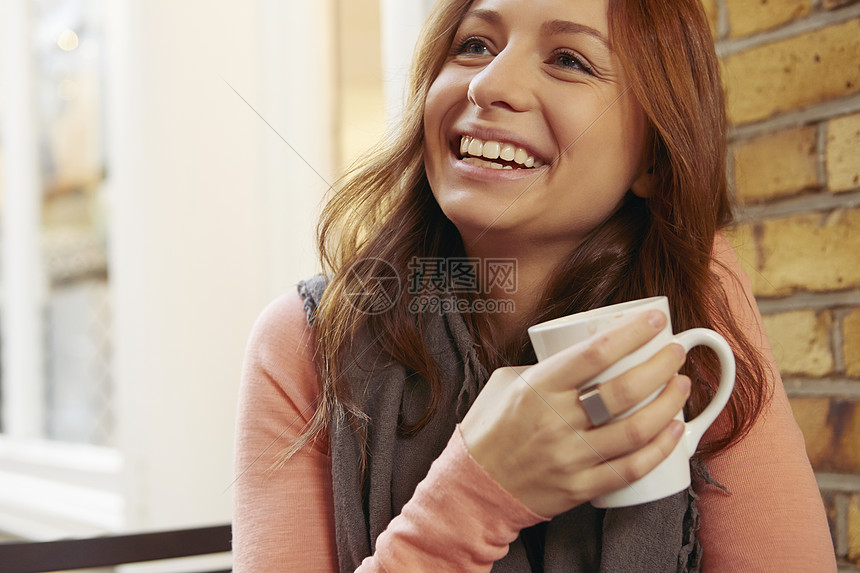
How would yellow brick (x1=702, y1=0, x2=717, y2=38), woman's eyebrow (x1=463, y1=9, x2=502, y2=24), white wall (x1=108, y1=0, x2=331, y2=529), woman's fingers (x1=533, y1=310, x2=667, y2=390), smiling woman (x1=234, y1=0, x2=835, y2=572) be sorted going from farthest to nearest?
white wall (x1=108, y1=0, x2=331, y2=529), yellow brick (x1=702, y1=0, x2=717, y2=38), woman's eyebrow (x1=463, y1=9, x2=502, y2=24), smiling woman (x1=234, y1=0, x2=835, y2=572), woman's fingers (x1=533, y1=310, x2=667, y2=390)

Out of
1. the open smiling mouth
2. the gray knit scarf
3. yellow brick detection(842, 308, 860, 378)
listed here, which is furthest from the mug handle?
yellow brick detection(842, 308, 860, 378)

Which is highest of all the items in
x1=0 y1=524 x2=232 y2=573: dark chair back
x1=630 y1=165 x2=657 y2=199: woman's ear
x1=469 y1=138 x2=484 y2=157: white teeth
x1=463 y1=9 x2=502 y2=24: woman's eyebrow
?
x1=463 y1=9 x2=502 y2=24: woman's eyebrow

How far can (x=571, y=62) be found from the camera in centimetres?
76

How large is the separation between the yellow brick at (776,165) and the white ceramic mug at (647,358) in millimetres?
422

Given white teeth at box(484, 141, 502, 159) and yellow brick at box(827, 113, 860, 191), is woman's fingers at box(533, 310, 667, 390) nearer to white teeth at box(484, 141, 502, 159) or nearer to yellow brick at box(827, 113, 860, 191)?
white teeth at box(484, 141, 502, 159)

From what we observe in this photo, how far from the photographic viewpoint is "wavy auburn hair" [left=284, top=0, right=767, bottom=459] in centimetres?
74

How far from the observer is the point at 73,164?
2.54m

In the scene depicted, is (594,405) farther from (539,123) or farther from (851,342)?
(851,342)

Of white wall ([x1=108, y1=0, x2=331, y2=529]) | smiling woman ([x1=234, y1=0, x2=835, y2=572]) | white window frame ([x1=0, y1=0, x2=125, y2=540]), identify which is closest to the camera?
smiling woman ([x1=234, y1=0, x2=835, y2=572])

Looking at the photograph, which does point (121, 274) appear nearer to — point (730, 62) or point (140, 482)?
point (140, 482)

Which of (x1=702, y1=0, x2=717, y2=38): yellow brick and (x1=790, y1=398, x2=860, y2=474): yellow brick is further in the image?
(x1=702, y1=0, x2=717, y2=38): yellow brick

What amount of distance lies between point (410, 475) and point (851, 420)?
0.53 meters

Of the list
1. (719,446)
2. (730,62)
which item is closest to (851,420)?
(719,446)

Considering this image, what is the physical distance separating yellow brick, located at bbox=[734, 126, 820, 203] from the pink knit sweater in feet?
0.50
